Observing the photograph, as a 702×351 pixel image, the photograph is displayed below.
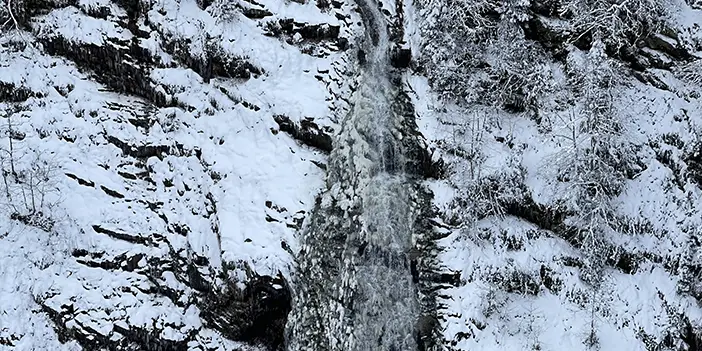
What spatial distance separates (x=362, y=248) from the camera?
15.8 m

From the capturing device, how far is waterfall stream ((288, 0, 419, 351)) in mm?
15133

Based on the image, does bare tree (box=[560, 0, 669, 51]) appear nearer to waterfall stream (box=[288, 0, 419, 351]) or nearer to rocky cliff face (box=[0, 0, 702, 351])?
rocky cliff face (box=[0, 0, 702, 351])

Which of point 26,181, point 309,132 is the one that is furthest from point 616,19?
point 26,181

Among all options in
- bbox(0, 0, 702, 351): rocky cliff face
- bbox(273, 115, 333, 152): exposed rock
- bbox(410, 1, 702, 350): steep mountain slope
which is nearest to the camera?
bbox(410, 1, 702, 350): steep mountain slope

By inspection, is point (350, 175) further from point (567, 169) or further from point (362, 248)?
point (567, 169)

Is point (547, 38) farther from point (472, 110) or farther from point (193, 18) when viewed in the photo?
point (193, 18)

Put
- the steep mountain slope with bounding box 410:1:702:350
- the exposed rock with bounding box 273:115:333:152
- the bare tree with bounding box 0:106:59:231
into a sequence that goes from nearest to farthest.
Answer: the steep mountain slope with bounding box 410:1:702:350 → the bare tree with bounding box 0:106:59:231 → the exposed rock with bounding box 273:115:333:152

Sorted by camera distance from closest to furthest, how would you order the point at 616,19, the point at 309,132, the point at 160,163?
the point at 616,19 → the point at 160,163 → the point at 309,132

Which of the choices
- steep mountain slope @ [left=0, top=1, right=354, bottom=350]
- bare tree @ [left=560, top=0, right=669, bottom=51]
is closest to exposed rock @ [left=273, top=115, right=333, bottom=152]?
steep mountain slope @ [left=0, top=1, right=354, bottom=350]

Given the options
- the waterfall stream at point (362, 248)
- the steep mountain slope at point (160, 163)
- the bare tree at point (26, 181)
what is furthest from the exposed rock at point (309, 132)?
the bare tree at point (26, 181)

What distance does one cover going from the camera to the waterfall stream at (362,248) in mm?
→ 15133

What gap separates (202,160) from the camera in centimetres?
1691

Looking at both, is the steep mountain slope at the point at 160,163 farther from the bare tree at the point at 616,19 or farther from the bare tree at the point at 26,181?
the bare tree at the point at 616,19

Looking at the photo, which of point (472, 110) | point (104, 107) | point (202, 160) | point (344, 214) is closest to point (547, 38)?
point (472, 110)
